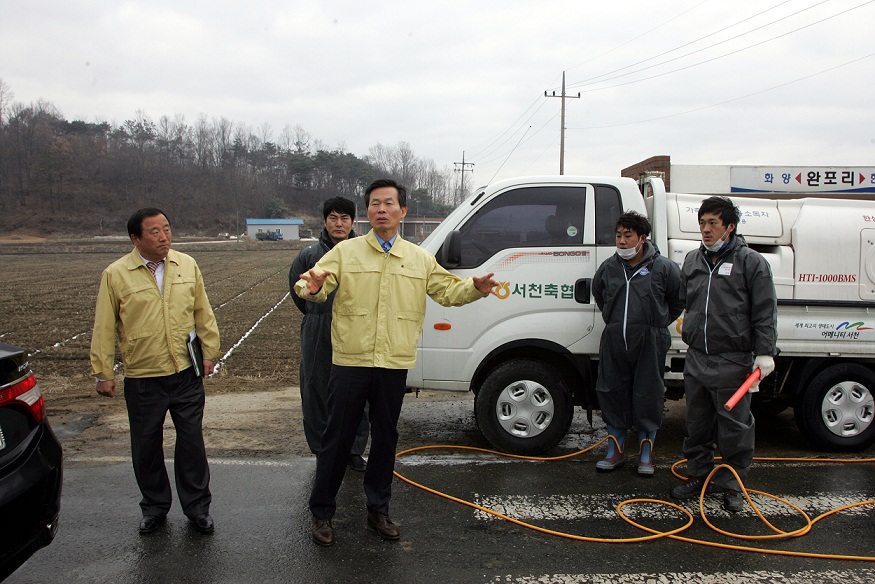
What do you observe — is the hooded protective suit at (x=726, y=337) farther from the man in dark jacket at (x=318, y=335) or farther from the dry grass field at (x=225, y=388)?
the man in dark jacket at (x=318, y=335)

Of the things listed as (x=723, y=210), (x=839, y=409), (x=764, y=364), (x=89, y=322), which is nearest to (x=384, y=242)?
(x=723, y=210)

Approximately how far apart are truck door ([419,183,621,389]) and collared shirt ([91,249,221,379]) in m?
1.97

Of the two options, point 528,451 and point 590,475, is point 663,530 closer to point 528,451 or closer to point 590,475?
point 590,475

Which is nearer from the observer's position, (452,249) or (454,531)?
(454,531)

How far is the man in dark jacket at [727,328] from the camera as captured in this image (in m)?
4.14

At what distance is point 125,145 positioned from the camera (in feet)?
371

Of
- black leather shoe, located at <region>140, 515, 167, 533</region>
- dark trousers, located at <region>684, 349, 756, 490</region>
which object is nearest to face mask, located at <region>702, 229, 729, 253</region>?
dark trousers, located at <region>684, 349, 756, 490</region>

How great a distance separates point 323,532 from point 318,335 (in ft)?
4.77

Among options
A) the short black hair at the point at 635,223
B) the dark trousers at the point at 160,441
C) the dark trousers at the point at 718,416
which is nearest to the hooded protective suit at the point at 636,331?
the short black hair at the point at 635,223

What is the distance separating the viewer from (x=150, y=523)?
3.82 metres

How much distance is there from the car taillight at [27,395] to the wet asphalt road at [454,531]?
911 mm

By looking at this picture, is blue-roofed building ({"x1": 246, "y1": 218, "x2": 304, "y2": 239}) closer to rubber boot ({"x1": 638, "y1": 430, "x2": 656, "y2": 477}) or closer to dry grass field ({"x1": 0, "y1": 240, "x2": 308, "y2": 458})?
dry grass field ({"x1": 0, "y1": 240, "x2": 308, "y2": 458})

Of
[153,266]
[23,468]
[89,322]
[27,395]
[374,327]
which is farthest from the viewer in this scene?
[89,322]

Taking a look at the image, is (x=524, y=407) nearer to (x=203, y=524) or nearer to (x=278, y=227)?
(x=203, y=524)
